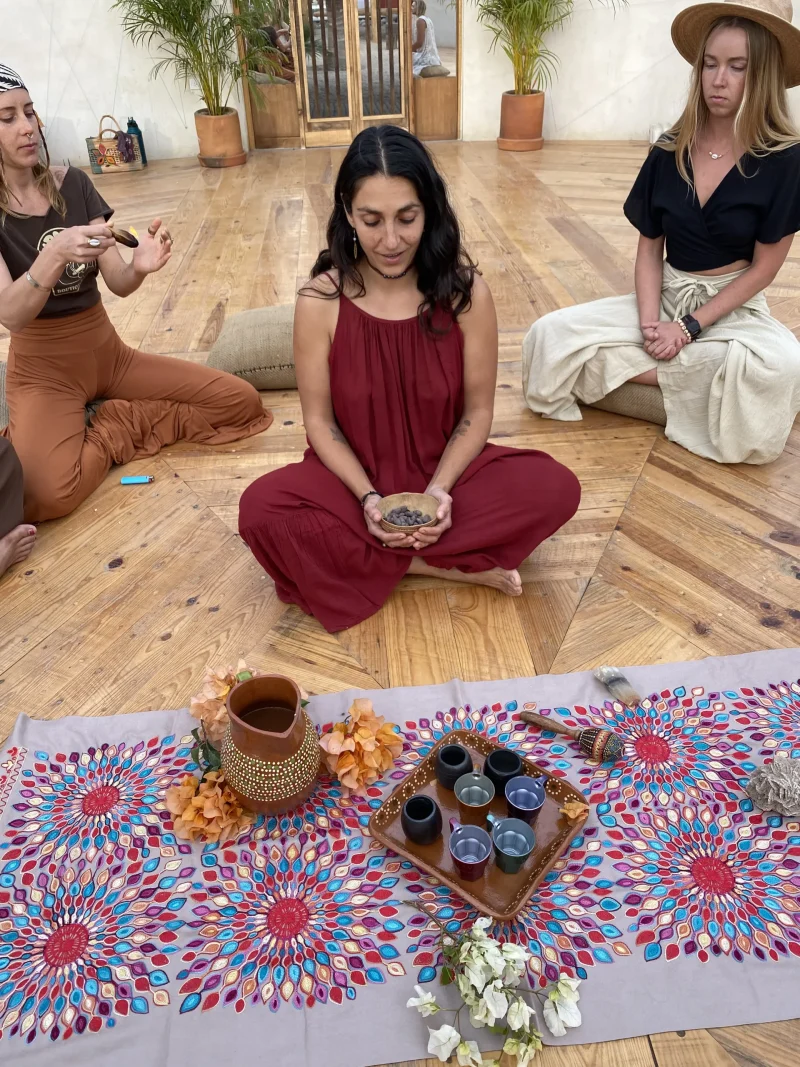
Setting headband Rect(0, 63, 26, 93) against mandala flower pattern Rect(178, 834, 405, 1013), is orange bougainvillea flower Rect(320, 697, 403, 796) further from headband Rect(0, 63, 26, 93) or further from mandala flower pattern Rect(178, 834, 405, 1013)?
headband Rect(0, 63, 26, 93)

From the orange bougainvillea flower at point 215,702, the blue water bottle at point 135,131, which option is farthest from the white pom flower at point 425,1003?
the blue water bottle at point 135,131

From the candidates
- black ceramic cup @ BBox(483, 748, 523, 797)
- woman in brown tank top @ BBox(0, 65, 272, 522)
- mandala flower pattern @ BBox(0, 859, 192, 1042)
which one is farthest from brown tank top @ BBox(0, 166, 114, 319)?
black ceramic cup @ BBox(483, 748, 523, 797)

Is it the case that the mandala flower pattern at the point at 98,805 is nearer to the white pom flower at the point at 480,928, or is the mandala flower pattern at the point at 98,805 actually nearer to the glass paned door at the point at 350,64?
the white pom flower at the point at 480,928

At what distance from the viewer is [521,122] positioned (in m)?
6.55

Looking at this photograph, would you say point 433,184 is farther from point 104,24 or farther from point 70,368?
point 104,24

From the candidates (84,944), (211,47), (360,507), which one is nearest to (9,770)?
(84,944)

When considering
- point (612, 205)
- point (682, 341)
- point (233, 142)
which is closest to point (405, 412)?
point (682, 341)

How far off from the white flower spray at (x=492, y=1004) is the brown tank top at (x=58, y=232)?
6.96 feet

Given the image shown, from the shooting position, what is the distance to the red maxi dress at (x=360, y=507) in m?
2.12

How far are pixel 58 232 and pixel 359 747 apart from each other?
172 cm

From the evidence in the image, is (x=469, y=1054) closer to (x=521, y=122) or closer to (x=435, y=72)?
(x=521, y=122)

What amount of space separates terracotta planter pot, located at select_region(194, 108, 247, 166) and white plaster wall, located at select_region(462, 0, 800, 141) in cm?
187

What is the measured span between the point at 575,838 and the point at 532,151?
245 inches

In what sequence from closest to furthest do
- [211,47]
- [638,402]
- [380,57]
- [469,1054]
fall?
[469,1054] → [638,402] → [211,47] → [380,57]
